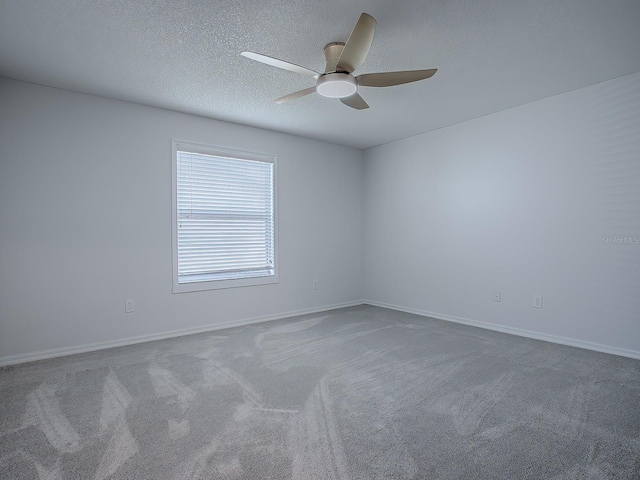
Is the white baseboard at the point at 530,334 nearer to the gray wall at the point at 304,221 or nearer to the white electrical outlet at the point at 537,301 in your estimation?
the gray wall at the point at 304,221

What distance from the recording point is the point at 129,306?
11.5ft

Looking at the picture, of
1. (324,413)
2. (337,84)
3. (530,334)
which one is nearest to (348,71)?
(337,84)

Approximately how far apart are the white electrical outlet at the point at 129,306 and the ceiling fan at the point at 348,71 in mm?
2598

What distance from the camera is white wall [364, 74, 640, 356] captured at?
307 centimetres

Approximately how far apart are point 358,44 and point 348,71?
29cm

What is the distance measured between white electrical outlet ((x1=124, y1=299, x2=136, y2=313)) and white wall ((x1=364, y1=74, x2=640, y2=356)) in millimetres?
3339

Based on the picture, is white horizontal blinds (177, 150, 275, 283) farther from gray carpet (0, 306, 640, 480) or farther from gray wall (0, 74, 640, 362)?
gray carpet (0, 306, 640, 480)

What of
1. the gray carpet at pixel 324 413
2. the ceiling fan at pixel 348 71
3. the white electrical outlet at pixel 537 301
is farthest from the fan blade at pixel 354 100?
the white electrical outlet at pixel 537 301

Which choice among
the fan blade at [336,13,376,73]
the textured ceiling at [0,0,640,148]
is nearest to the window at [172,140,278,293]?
the textured ceiling at [0,0,640,148]

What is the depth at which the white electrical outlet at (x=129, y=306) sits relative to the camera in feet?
11.4

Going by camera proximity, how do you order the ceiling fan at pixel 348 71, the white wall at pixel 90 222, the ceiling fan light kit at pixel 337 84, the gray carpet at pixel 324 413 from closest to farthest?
the gray carpet at pixel 324 413 → the ceiling fan at pixel 348 71 → the ceiling fan light kit at pixel 337 84 → the white wall at pixel 90 222

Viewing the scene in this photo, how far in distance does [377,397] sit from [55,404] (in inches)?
81.1

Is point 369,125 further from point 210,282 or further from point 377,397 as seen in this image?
point 377,397

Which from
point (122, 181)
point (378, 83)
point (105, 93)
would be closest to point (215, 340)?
point (122, 181)
